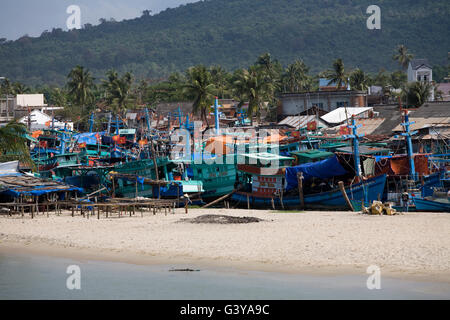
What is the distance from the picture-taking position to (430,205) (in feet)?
106

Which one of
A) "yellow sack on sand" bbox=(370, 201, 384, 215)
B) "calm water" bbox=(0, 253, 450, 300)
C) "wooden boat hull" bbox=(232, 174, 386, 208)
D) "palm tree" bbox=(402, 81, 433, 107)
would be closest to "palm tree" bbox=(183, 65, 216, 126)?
"palm tree" bbox=(402, 81, 433, 107)

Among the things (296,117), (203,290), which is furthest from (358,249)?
(296,117)

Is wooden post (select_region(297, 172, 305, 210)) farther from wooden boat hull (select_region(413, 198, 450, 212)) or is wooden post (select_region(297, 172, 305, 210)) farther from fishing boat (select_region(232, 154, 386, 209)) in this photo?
wooden boat hull (select_region(413, 198, 450, 212))

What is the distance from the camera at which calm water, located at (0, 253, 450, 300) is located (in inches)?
718

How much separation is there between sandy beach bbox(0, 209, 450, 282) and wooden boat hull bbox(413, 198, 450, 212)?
189 centimetres

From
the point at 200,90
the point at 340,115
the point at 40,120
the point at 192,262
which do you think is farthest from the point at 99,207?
the point at 40,120

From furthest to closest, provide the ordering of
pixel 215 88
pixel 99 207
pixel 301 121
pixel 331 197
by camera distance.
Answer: pixel 215 88
pixel 301 121
pixel 99 207
pixel 331 197

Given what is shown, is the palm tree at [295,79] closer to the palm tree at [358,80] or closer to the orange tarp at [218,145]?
the palm tree at [358,80]

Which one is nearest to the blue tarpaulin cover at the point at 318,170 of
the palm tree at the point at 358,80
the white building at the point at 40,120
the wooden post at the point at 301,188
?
the wooden post at the point at 301,188

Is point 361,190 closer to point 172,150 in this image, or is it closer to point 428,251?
point 428,251

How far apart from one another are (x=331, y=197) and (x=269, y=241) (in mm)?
11819

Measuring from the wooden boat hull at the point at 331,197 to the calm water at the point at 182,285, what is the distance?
1525 cm

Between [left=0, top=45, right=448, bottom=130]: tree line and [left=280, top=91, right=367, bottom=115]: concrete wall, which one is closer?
[left=0, top=45, right=448, bottom=130]: tree line

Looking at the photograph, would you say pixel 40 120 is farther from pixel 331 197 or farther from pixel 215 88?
pixel 331 197
